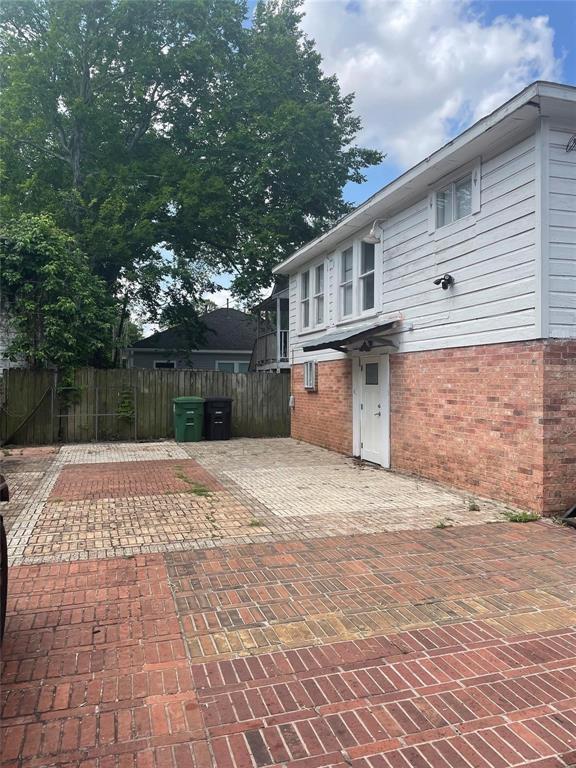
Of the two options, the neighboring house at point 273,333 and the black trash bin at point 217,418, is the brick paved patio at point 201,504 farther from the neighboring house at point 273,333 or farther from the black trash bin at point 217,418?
the neighboring house at point 273,333

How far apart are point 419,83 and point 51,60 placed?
1519cm

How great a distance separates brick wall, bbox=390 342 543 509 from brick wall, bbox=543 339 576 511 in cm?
8

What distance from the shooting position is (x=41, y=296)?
1269 centimetres

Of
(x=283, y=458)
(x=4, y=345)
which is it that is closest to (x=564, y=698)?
(x=283, y=458)

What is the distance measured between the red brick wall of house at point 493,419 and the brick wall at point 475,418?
1 centimetres

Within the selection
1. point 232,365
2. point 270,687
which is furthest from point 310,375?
point 232,365

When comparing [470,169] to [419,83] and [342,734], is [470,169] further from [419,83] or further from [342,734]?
[342,734]

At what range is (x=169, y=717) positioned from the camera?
2516 mm

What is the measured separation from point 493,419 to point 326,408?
245 inches

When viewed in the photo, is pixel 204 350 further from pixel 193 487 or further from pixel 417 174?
pixel 417 174

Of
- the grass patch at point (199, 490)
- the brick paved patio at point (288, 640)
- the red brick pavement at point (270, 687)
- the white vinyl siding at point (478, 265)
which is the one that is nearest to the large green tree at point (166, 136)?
the white vinyl siding at point (478, 265)

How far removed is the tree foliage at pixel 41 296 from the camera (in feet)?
40.7

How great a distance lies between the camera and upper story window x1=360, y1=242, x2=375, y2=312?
1078cm

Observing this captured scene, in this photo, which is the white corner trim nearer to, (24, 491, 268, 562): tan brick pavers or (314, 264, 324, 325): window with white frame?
(24, 491, 268, 562): tan brick pavers
